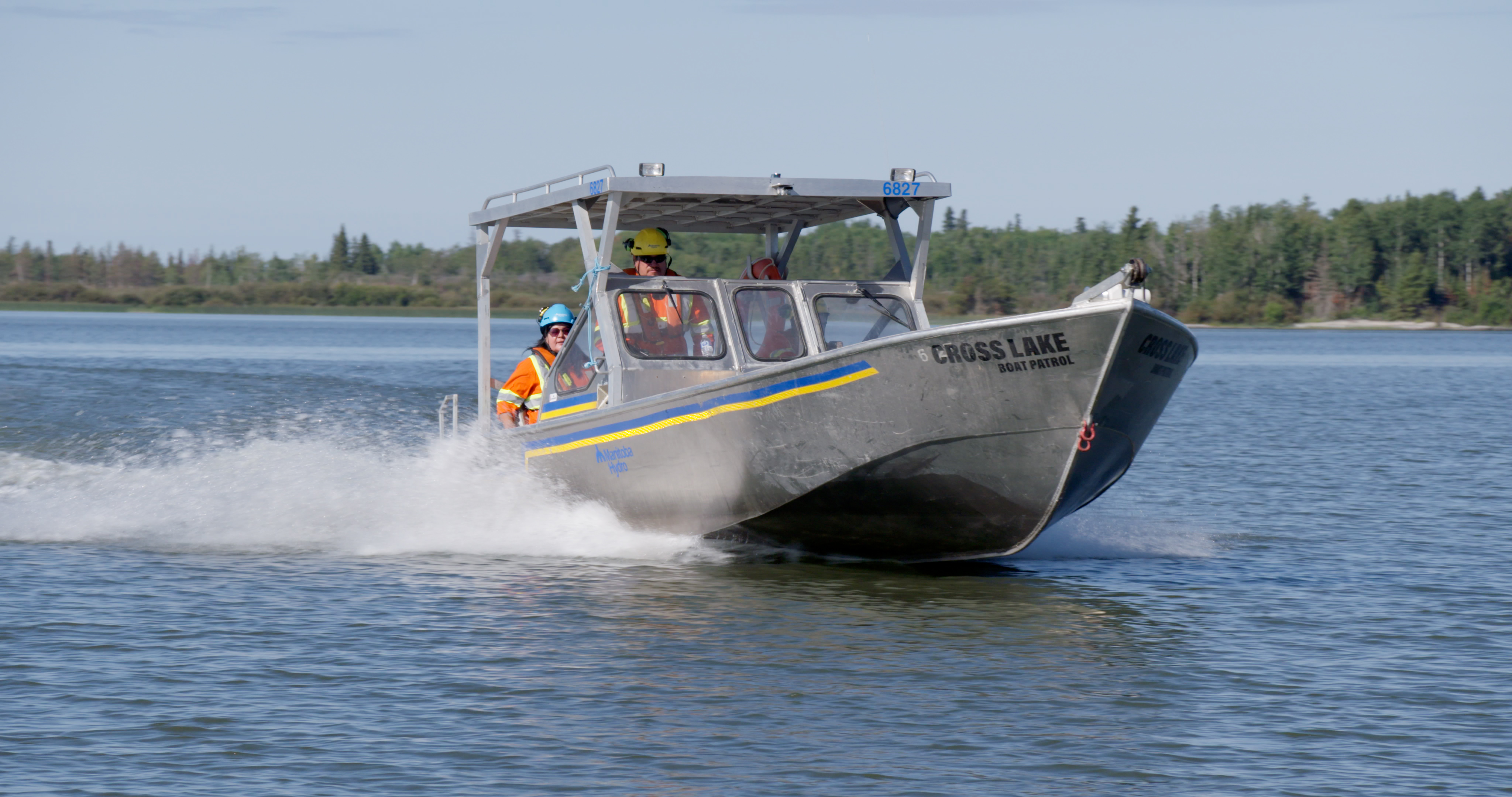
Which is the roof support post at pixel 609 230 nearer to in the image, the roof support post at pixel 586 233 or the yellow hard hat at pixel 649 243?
the roof support post at pixel 586 233

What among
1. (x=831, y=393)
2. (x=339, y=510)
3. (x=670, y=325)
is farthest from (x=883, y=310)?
(x=339, y=510)

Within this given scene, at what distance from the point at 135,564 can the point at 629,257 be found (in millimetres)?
7666

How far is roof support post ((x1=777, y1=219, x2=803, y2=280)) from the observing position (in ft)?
39.8

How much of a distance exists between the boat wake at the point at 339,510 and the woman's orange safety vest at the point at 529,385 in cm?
42

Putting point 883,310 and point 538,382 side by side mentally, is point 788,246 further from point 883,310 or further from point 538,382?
point 538,382

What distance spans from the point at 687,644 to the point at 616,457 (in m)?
2.12

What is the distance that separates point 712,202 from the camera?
1093 cm

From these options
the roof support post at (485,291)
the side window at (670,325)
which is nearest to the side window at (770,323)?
the side window at (670,325)

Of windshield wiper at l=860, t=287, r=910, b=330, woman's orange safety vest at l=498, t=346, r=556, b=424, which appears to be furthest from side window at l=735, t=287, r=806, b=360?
woman's orange safety vest at l=498, t=346, r=556, b=424

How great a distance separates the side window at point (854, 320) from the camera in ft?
35.7

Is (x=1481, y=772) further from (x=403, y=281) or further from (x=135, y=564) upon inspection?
(x=403, y=281)

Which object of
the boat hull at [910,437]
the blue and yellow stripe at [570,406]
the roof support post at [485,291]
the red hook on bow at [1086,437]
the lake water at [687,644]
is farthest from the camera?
A: the roof support post at [485,291]

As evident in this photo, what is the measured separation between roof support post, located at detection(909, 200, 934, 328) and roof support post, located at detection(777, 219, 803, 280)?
50.8 inches

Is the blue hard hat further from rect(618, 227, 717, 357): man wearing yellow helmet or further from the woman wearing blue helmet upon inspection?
rect(618, 227, 717, 357): man wearing yellow helmet
